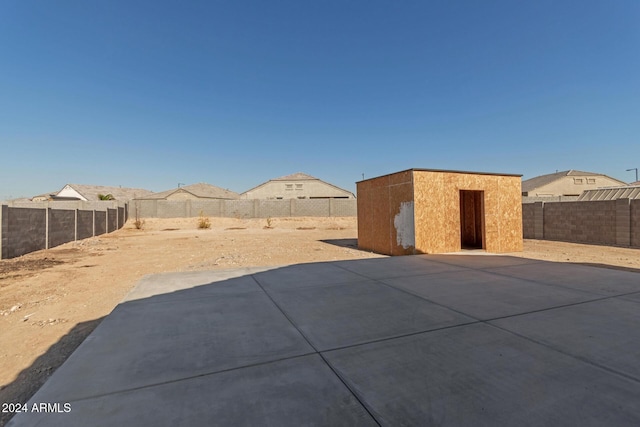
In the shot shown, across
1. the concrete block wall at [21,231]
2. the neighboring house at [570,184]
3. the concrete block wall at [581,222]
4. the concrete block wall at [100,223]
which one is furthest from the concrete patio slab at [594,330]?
the neighboring house at [570,184]

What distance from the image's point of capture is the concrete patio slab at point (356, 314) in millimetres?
2889

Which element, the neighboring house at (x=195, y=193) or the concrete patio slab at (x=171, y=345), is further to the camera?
the neighboring house at (x=195, y=193)

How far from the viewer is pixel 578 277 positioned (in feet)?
16.9

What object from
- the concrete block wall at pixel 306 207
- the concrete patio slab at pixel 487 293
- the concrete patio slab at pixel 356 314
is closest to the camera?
the concrete patio slab at pixel 356 314

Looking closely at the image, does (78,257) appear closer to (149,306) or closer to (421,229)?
(149,306)

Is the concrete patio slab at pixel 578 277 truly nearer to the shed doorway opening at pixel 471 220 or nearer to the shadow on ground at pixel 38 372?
the shed doorway opening at pixel 471 220

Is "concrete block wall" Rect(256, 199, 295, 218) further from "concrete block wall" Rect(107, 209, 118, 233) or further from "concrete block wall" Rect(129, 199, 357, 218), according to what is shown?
"concrete block wall" Rect(107, 209, 118, 233)

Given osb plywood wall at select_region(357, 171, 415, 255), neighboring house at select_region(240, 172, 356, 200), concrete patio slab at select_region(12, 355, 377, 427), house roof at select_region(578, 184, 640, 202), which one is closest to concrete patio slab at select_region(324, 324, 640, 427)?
concrete patio slab at select_region(12, 355, 377, 427)

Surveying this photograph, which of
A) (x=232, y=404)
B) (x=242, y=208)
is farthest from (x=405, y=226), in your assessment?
(x=242, y=208)

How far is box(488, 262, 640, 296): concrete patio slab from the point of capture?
14.6 ft

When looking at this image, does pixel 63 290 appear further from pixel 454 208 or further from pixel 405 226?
pixel 454 208

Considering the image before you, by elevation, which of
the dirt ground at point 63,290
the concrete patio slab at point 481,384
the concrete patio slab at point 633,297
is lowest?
the dirt ground at point 63,290

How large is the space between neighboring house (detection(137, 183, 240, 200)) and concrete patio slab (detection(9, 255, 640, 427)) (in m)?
48.4

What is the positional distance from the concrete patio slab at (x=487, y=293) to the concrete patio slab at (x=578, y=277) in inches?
15.5
